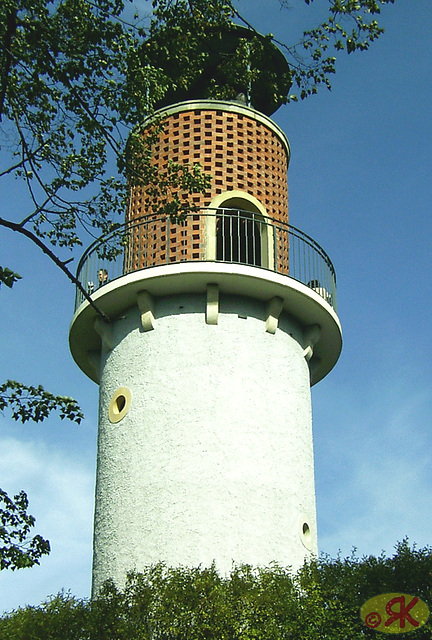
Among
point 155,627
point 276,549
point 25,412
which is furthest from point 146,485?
point 25,412

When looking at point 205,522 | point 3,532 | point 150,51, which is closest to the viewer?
point 3,532

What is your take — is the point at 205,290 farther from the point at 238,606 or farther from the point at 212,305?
the point at 238,606

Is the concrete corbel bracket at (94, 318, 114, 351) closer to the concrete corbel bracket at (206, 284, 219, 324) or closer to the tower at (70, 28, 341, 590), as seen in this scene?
the tower at (70, 28, 341, 590)

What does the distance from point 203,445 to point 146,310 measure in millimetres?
3120

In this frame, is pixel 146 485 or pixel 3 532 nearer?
pixel 3 532

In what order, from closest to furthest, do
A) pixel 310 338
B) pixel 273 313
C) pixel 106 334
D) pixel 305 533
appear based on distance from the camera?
pixel 305 533
pixel 273 313
pixel 106 334
pixel 310 338

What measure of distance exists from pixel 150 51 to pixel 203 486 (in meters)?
7.80

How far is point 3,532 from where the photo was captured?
37.9 ft

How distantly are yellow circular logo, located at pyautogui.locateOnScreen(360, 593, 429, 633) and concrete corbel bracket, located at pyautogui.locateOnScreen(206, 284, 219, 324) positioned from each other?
644 centimetres

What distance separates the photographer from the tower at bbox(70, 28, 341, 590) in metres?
16.7

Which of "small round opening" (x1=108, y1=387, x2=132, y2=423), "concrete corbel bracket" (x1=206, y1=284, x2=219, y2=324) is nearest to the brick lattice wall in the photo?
"concrete corbel bracket" (x1=206, y1=284, x2=219, y2=324)

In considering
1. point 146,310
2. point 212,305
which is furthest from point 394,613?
point 146,310

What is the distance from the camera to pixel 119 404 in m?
18.4

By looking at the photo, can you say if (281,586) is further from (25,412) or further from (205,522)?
(25,412)
